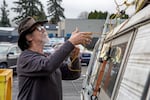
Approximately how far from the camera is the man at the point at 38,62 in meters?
2.90

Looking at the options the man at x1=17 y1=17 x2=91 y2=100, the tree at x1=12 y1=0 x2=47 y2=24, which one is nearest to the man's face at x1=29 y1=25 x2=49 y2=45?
the man at x1=17 y1=17 x2=91 y2=100

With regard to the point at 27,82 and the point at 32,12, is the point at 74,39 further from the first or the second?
the point at 32,12

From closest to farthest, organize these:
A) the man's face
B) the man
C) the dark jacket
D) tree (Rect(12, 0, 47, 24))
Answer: the man
the dark jacket
the man's face
tree (Rect(12, 0, 47, 24))

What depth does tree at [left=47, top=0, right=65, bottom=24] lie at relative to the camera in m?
93.4

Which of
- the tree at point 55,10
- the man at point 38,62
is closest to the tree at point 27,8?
the tree at point 55,10

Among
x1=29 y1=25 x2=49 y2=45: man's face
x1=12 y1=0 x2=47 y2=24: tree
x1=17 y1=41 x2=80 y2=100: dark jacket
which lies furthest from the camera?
x1=12 y1=0 x2=47 y2=24: tree

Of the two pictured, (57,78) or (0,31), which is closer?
(57,78)

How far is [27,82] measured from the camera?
10.4ft

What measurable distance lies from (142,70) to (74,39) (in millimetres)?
995

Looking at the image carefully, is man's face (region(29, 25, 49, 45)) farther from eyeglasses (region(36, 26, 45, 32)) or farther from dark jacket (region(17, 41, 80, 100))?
dark jacket (region(17, 41, 80, 100))

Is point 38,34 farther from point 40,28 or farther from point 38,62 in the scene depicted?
point 38,62

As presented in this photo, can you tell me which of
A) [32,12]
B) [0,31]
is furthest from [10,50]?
[32,12]

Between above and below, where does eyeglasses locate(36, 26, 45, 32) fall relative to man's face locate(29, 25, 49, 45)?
above

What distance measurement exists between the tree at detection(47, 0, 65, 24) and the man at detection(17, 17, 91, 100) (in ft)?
295
